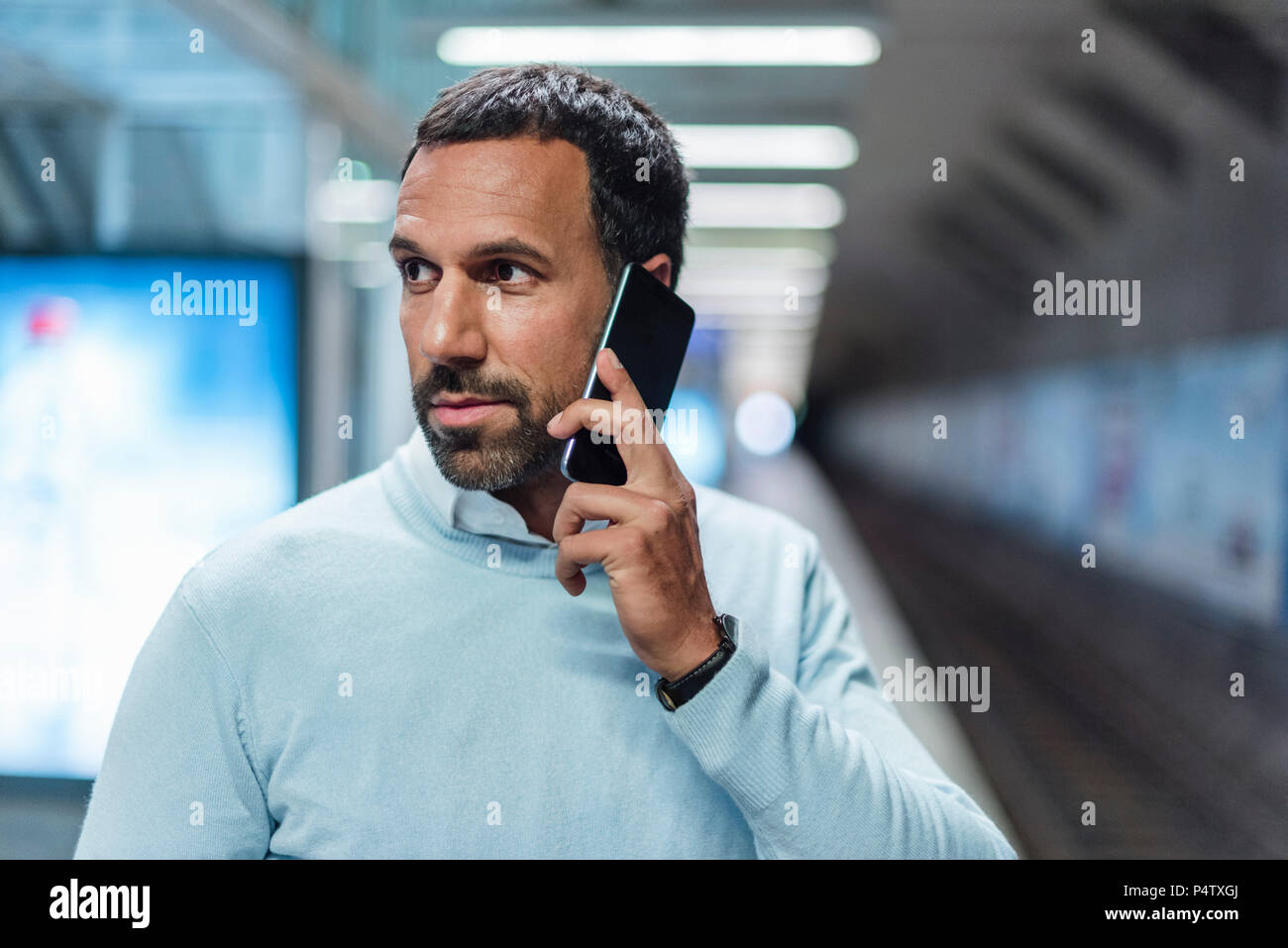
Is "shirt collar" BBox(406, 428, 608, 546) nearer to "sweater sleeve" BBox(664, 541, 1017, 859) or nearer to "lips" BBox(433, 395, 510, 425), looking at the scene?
"lips" BBox(433, 395, 510, 425)

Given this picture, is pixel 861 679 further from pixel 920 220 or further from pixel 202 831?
pixel 920 220

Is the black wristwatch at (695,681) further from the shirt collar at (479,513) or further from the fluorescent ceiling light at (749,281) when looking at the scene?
the fluorescent ceiling light at (749,281)

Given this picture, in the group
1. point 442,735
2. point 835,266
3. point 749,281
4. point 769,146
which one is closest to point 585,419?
point 442,735

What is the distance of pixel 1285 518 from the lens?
759 cm

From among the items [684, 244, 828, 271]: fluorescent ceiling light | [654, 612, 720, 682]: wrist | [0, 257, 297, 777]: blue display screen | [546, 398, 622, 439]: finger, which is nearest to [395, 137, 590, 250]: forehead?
[546, 398, 622, 439]: finger

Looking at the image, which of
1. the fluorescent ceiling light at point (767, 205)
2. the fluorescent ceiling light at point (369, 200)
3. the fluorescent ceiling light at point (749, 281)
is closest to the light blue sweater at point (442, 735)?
the fluorescent ceiling light at point (369, 200)

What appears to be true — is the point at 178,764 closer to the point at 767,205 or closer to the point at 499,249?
the point at 499,249

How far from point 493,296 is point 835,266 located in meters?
19.8

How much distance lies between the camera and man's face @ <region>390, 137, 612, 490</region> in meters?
1.31

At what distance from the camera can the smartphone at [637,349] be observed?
4.14ft

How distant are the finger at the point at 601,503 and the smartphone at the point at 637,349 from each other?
0.10m

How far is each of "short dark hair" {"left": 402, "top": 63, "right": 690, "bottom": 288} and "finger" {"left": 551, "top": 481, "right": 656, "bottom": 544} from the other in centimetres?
43

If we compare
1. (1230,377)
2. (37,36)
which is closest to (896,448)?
(1230,377)
